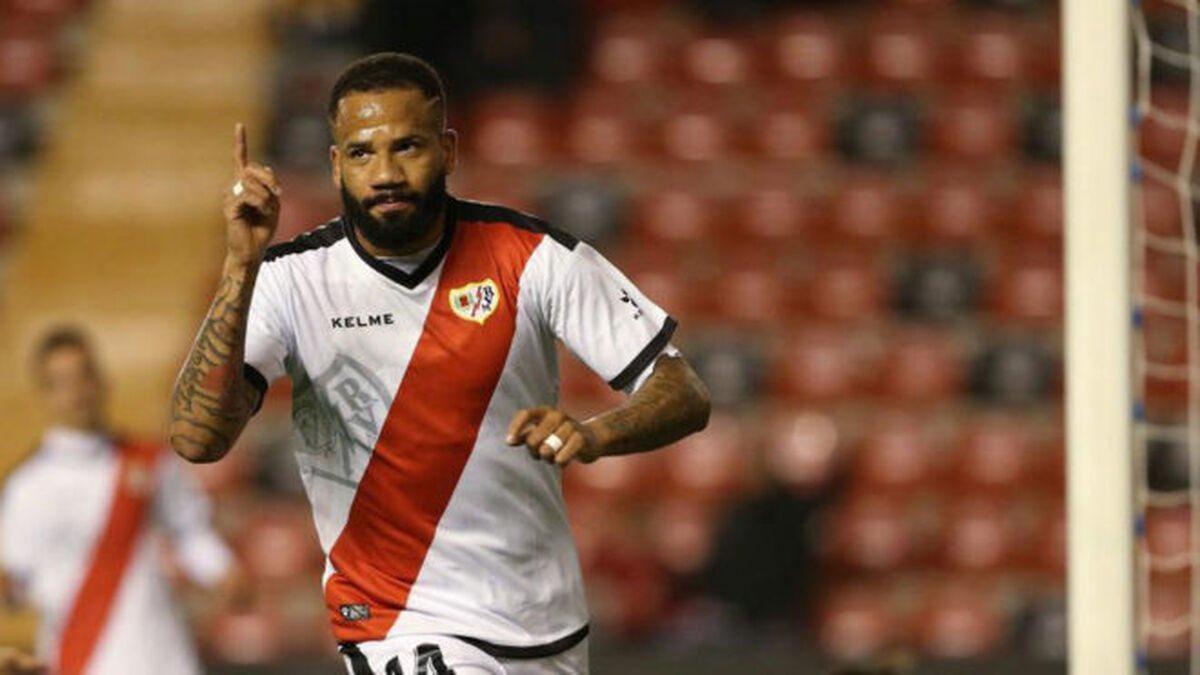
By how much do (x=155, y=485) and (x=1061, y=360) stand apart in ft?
18.0

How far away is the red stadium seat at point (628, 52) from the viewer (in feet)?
42.7

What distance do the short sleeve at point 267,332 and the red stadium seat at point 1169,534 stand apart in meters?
6.90

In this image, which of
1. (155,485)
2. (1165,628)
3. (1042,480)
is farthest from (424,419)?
(1042,480)

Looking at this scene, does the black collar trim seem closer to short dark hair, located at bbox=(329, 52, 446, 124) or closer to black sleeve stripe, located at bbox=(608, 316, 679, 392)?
short dark hair, located at bbox=(329, 52, 446, 124)

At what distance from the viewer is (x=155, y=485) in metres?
7.22

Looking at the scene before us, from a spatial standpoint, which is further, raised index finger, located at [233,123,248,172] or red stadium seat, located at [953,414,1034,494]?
red stadium seat, located at [953,414,1034,494]

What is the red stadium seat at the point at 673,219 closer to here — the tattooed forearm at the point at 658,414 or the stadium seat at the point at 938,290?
the stadium seat at the point at 938,290

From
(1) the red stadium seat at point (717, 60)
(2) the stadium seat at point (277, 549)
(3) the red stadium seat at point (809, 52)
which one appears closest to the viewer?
(2) the stadium seat at point (277, 549)

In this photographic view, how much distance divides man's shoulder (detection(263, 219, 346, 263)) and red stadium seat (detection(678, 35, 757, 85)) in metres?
8.80

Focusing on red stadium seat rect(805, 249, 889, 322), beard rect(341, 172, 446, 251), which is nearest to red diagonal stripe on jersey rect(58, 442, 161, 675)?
beard rect(341, 172, 446, 251)

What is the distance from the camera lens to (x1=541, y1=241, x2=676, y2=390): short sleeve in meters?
4.10

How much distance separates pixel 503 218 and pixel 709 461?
23.2 feet

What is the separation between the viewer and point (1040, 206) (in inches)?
476

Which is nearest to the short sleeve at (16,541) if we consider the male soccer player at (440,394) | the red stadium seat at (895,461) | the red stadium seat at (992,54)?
the male soccer player at (440,394)
